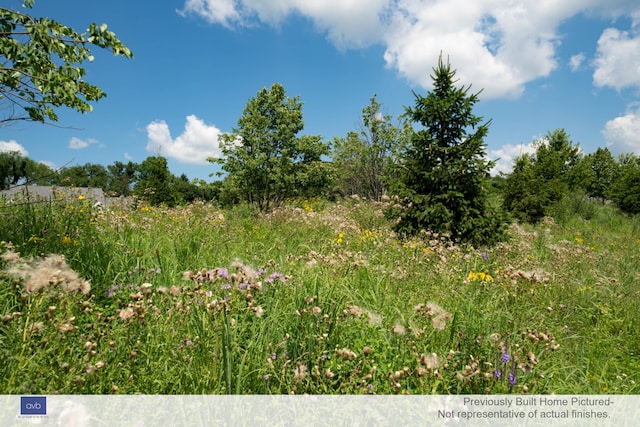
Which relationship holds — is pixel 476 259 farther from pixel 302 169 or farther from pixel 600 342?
pixel 302 169

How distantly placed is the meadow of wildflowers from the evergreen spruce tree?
2.41 ft

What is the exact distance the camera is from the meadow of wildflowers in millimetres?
A: 1753

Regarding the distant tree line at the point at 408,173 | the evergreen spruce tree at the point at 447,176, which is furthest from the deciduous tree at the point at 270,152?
the evergreen spruce tree at the point at 447,176

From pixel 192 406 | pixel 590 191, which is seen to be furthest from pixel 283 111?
pixel 590 191

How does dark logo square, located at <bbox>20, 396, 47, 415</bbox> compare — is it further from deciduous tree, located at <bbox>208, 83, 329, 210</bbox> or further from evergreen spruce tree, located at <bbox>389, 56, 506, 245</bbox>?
deciduous tree, located at <bbox>208, 83, 329, 210</bbox>

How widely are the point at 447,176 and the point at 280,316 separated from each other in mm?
5332

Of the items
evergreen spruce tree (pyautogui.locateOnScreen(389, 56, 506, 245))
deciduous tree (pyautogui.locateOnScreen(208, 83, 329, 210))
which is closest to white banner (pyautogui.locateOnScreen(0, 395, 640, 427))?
evergreen spruce tree (pyautogui.locateOnScreen(389, 56, 506, 245))

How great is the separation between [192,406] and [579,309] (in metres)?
4.72

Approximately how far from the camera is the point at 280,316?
8.56 ft

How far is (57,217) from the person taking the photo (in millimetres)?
4438

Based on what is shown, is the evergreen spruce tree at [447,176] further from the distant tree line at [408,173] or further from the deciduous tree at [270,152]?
the deciduous tree at [270,152]

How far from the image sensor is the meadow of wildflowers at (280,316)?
1753mm

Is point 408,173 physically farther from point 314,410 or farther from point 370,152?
point 370,152

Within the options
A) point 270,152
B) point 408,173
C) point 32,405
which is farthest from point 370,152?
point 32,405
